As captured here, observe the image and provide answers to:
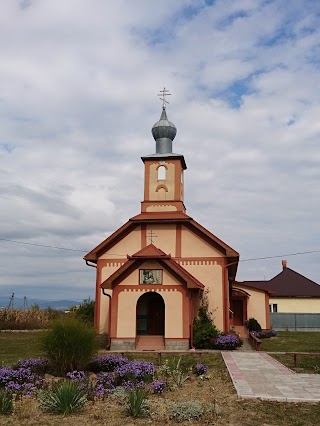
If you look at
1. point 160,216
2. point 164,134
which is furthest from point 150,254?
point 164,134

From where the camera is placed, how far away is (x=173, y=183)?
999 inches

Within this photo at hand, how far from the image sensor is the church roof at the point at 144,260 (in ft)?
65.2

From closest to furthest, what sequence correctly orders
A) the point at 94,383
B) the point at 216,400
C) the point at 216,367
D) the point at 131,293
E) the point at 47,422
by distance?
the point at 47,422 < the point at 216,400 < the point at 94,383 < the point at 216,367 < the point at 131,293

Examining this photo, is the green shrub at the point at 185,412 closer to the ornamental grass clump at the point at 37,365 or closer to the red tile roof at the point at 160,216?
the ornamental grass clump at the point at 37,365

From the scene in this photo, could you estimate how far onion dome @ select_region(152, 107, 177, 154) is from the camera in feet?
86.9

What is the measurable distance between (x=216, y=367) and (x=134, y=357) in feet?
12.1

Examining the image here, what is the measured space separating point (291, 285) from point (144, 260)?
22.0 metres

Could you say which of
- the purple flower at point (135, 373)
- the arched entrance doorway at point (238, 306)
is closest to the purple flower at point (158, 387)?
the purple flower at point (135, 373)

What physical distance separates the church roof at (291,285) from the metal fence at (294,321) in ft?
6.77

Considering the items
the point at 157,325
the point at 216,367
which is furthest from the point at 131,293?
the point at 216,367

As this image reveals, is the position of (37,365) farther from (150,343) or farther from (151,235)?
(151,235)

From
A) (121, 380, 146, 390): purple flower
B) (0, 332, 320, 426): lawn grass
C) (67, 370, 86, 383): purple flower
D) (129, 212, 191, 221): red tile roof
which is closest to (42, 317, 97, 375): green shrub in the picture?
(67, 370, 86, 383): purple flower

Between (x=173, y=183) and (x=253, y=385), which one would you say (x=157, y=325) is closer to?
(x=173, y=183)

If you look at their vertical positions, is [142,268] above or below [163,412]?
above
